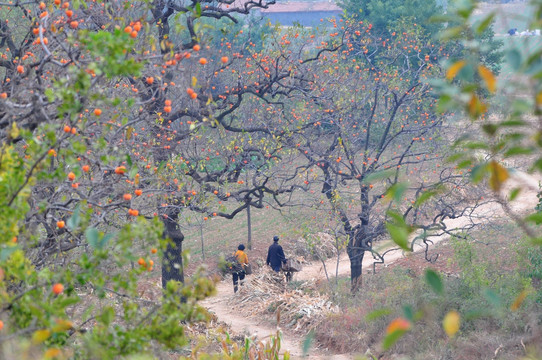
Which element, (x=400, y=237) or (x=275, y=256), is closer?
(x=400, y=237)

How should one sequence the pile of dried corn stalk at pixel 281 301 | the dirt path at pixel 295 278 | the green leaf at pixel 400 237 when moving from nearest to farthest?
the green leaf at pixel 400 237 < the dirt path at pixel 295 278 < the pile of dried corn stalk at pixel 281 301

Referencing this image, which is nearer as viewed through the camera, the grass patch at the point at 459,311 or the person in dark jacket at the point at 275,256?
the grass patch at the point at 459,311

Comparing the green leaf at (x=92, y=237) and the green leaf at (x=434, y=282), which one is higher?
the green leaf at (x=92, y=237)

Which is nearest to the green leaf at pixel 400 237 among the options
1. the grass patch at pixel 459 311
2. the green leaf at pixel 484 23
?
the green leaf at pixel 484 23

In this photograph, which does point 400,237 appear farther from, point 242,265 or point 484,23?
point 242,265

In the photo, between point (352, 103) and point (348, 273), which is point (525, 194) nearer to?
point (348, 273)

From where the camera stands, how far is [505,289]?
9656mm

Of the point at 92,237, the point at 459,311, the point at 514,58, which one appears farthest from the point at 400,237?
the point at 459,311

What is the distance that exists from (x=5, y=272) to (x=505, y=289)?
29.1ft

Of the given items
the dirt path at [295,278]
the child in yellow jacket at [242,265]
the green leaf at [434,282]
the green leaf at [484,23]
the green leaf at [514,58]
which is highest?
the green leaf at [484,23]

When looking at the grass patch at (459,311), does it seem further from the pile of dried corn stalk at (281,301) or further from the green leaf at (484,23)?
the green leaf at (484,23)

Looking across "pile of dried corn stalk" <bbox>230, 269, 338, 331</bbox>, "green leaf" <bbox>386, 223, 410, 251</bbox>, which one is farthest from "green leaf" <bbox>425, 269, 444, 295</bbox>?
"pile of dried corn stalk" <bbox>230, 269, 338, 331</bbox>

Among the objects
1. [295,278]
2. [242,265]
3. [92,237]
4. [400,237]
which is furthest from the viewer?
[295,278]

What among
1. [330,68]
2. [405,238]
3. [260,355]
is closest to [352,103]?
[330,68]
